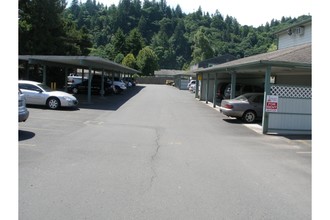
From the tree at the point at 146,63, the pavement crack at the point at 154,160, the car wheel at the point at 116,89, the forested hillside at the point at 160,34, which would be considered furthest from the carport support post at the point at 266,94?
the tree at the point at 146,63

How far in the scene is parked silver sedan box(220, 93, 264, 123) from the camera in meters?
17.2

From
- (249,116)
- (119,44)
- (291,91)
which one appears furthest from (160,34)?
(291,91)

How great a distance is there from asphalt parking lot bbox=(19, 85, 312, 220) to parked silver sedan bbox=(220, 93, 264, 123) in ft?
13.2

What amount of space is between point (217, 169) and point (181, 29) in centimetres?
16222

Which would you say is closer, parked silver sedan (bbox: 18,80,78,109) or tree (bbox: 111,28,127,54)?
parked silver sedan (bbox: 18,80,78,109)

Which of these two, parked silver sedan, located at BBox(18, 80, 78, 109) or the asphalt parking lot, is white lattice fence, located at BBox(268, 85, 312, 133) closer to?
the asphalt parking lot

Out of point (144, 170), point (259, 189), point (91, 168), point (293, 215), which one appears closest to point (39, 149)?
point (91, 168)

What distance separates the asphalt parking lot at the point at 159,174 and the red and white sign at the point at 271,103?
4.33 feet

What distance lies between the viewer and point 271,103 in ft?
45.6

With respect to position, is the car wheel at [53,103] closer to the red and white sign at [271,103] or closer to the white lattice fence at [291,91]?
the red and white sign at [271,103]

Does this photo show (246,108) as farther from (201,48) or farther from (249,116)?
(201,48)

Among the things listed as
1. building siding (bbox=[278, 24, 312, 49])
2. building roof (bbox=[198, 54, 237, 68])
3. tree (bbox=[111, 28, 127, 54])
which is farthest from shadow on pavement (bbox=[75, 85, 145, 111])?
tree (bbox=[111, 28, 127, 54])

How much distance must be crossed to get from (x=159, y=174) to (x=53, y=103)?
44.3ft

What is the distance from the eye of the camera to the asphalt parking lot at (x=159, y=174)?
5.40 meters
